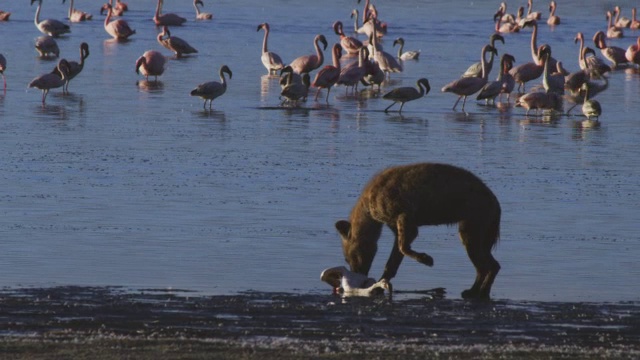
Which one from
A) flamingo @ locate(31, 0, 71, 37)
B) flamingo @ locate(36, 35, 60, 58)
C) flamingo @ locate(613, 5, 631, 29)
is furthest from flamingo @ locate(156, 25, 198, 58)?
flamingo @ locate(613, 5, 631, 29)

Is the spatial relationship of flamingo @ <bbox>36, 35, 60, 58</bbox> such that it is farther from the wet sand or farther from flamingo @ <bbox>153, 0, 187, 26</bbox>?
the wet sand

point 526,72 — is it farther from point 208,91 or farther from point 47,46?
point 47,46

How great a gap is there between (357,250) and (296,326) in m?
1.83

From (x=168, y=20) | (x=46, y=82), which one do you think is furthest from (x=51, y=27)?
(x=46, y=82)

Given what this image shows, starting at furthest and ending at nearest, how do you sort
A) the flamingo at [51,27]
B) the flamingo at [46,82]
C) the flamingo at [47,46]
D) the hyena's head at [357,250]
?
the flamingo at [51,27] → the flamingo at [47,46] → the flamingo at [46,82] → the hyena's head at [357,250]

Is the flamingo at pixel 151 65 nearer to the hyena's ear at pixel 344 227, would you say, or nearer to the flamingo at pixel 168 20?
the hyena's ear at pixel 344 227

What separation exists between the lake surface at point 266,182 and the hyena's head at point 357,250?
0.98 feet

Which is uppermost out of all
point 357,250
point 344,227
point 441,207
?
point 441,207

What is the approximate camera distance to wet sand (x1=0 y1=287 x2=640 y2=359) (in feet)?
20.7

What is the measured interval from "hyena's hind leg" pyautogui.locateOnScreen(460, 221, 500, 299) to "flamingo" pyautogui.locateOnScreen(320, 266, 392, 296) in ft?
1.86

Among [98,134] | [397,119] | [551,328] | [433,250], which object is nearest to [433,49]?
[397,119]

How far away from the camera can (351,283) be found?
27.7ft

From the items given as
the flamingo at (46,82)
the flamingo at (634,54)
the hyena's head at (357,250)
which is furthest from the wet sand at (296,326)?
the flamingo at (634,54)

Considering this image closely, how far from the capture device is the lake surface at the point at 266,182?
30.3 feet
